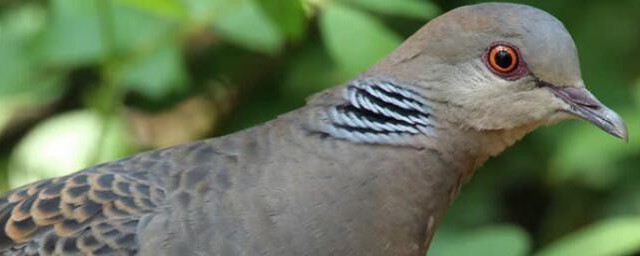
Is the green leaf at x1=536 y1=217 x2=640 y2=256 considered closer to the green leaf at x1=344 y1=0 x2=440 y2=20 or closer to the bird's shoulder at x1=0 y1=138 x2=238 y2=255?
the green leaf at x1=344 y1=0 x2=440 y2=20

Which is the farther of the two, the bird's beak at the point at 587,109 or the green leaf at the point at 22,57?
the green leaf at the point at 22,57

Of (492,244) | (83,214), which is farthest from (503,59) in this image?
(83,214)

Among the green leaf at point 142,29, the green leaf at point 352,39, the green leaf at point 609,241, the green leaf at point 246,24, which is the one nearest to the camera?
the green leaf at point 352,39

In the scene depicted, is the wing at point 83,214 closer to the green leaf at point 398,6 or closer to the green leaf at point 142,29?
the green leaf at point 398,6

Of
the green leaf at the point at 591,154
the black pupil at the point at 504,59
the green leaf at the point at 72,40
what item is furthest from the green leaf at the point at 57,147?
the black pupil at the point at 504,59

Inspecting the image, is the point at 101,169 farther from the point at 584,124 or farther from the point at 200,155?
the point at 584,124

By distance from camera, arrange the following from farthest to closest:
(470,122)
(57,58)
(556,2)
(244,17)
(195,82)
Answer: (195,82)
(556,2)
(57,58)
(244,17)
(470,122)

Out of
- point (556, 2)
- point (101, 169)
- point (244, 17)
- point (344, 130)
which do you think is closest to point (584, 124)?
point (556, 2)
